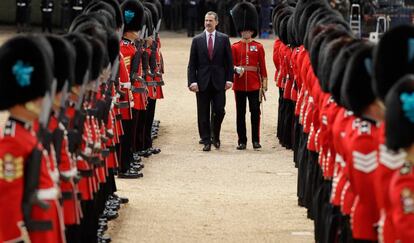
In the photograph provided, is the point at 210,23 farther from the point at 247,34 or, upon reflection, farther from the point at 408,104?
the point at 408,104

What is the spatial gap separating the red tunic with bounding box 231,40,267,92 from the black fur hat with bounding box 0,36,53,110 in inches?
363

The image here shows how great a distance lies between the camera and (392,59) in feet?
23.1

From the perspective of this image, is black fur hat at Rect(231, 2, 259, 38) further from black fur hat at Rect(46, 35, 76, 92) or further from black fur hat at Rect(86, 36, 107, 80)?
black fur hat at Rect(46, 35, 76, 92)

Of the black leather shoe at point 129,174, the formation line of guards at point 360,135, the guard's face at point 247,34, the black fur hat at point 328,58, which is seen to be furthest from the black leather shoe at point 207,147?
the black fur hat at point 328,58

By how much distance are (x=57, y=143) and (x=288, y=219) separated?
4238 mm

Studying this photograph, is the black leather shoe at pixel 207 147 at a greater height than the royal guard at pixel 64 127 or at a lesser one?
lesser

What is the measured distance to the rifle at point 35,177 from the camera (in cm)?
693

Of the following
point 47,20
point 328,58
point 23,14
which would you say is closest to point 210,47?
point 328,58

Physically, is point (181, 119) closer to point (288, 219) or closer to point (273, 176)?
point (273, 176)

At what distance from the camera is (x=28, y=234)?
23.2 ft

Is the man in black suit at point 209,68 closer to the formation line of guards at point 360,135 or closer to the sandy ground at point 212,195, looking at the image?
the sandy ground at point 212,195

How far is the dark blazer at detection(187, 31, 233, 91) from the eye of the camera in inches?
640

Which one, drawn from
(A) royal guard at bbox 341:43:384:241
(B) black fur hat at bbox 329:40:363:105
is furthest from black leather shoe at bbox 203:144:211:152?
(A) royal guard at bbox 341:43:384:241

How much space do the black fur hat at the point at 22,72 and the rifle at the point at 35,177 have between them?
9 centimetres
